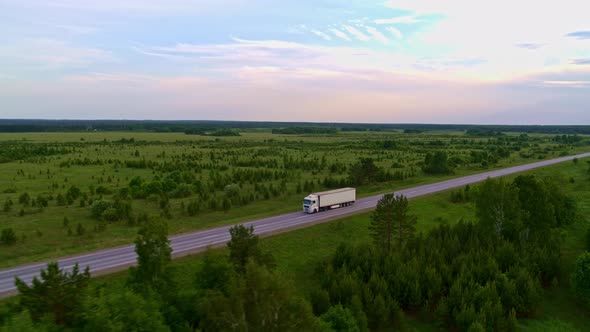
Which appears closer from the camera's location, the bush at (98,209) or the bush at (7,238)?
the bush at (7,238)

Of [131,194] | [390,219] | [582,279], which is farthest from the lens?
[131,194]

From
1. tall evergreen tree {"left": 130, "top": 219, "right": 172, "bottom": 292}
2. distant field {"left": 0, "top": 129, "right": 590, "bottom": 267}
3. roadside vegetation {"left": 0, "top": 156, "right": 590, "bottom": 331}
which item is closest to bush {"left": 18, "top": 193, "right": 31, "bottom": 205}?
distant field {"left": 0, "top": 129, "right": 590, "bottom": 267}

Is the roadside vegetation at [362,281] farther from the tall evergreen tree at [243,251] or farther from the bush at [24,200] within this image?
the bush at [24,200]

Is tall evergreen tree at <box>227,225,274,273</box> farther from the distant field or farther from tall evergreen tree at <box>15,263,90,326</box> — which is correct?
tall evergreen tree at <box>15,263,90,326</box>

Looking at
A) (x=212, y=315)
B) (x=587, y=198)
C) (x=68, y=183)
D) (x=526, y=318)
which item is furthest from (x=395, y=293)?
(x=68, y=183)

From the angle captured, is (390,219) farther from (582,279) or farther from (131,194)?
(131,194)

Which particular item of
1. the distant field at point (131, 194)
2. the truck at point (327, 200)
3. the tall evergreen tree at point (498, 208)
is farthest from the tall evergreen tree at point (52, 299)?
the tall evergreen tree at point (498, 208)

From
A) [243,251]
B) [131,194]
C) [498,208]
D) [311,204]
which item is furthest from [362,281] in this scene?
[131,194]
